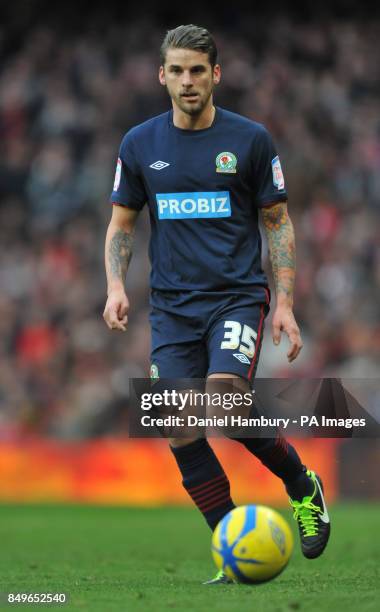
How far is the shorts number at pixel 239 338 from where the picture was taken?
6172 mm

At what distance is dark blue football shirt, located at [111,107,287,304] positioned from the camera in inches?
250

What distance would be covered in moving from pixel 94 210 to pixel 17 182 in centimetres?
137

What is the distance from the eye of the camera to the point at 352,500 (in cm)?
1461

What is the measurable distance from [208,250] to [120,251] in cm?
54

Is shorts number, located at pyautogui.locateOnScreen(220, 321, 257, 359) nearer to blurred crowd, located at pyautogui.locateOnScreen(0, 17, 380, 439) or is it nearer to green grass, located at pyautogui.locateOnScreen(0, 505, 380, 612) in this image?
green grass, located at pyautogui.locateOnScreen(0, 505, 380, 612)

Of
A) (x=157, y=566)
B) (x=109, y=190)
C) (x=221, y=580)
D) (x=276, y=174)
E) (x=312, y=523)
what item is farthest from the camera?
(x=109, y=190)

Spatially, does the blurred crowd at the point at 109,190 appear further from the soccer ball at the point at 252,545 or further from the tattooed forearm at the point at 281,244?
the soccer ball at the point at 252,545

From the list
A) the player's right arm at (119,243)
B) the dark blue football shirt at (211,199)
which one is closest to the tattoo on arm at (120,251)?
the player's right arm at (119,243)

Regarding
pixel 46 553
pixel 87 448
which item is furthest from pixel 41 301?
pixel 46 553

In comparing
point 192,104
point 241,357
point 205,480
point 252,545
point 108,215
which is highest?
point 192,104

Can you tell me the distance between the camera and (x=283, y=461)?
644 cm

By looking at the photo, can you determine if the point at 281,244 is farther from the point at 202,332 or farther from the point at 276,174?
the point at 202,332

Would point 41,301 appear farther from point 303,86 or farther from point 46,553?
point 46,553

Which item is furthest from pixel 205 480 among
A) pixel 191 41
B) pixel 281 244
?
pixel 191 41
